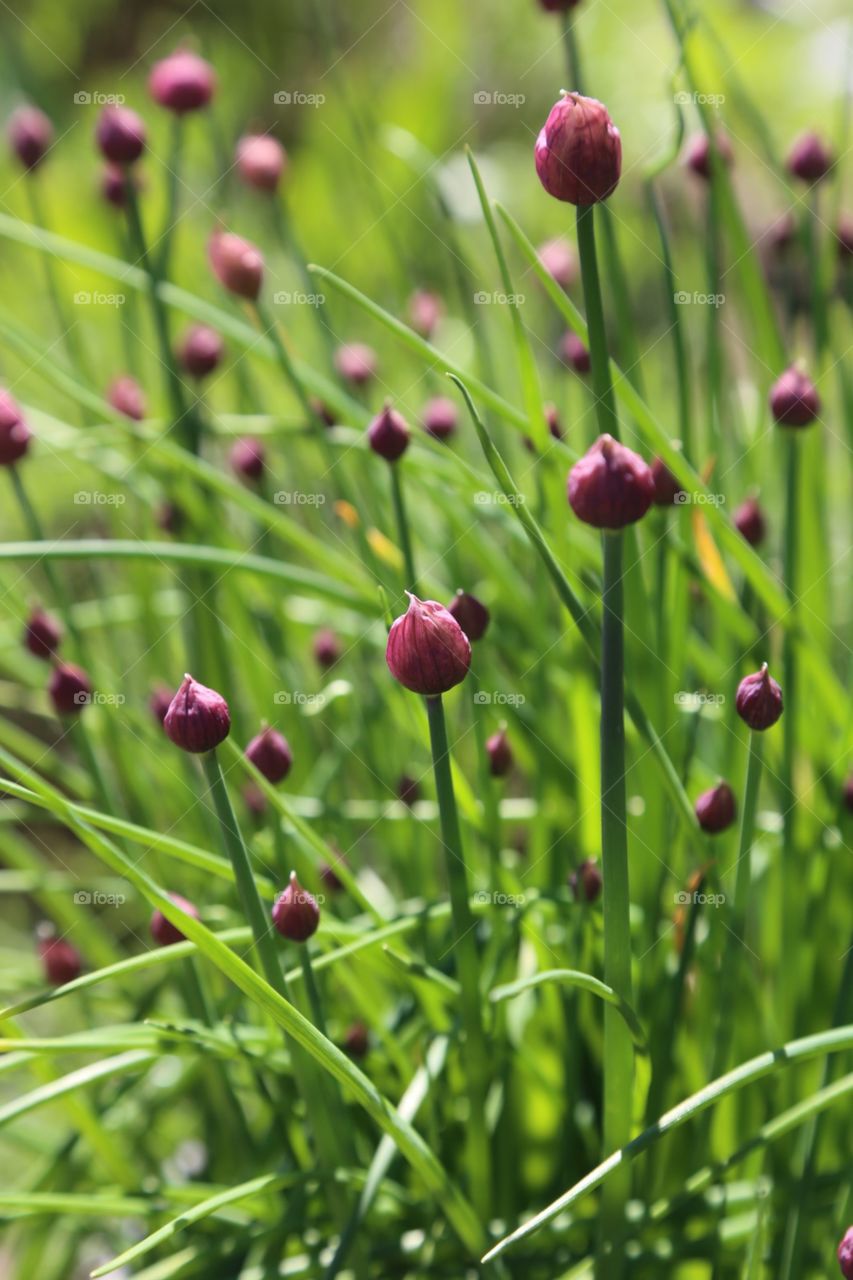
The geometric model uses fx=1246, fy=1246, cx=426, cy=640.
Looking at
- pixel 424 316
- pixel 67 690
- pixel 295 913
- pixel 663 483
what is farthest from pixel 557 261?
pixel 295 913

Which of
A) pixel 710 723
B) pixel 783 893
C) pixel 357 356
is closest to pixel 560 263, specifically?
pixel 357 356

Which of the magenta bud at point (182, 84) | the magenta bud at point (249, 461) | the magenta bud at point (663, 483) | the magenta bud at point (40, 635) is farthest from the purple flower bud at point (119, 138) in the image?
the magenta bud at point (663, 483)

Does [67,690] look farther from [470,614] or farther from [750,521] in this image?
[750,521]

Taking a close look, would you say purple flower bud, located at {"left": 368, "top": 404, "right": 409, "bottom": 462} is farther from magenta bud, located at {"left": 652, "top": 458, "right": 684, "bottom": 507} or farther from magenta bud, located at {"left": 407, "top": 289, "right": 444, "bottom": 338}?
magenta bud, located at {"left": 407, "top": 289, "right": 444, "bottom": 338}

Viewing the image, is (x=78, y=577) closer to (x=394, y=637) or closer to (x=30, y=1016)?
(x=30, y=1016)

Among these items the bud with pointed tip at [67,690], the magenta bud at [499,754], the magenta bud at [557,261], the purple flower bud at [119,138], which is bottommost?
the magenta bud at [499,754]

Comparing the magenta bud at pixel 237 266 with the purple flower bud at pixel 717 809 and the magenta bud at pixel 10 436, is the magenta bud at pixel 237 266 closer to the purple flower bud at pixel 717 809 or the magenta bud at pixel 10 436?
the magenta bud at pixel 10 436
